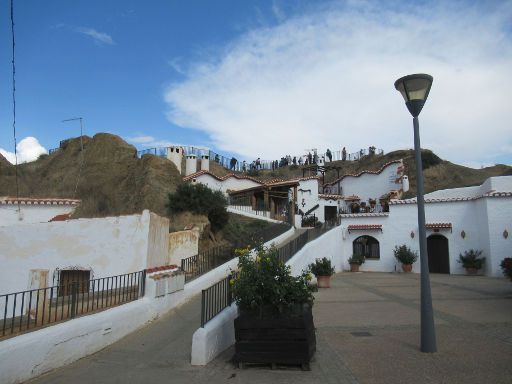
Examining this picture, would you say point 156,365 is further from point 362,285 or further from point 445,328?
point 362,285

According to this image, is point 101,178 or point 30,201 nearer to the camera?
point 30,201

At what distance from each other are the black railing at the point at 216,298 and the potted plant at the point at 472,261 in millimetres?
17471

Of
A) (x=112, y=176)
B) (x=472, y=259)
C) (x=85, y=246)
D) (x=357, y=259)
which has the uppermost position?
(x=112, y=176)

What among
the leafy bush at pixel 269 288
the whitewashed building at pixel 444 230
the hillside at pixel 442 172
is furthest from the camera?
the hillside at pixel 442 172

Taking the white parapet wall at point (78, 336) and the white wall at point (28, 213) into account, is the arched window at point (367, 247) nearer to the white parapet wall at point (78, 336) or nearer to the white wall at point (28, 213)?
the white parapet wall at point (78, 336)

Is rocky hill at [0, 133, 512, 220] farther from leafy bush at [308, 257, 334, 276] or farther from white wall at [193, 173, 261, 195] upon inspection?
leafy bush at [308, 257, 334, 276]

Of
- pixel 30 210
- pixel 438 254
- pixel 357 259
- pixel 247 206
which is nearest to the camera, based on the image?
pixel 30 210

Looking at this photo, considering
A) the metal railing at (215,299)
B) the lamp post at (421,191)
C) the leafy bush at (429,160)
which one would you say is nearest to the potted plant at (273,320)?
the metal railing at (215,299)

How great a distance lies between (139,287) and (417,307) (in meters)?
7.48

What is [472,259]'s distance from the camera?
20438 mm

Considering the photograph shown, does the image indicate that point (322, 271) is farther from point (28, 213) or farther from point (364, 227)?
point (28, 213)

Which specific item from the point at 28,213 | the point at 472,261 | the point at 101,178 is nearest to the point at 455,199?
the point at 472,261

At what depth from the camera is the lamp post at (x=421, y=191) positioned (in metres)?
6.38

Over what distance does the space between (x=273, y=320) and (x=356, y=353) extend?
1.75 meters
